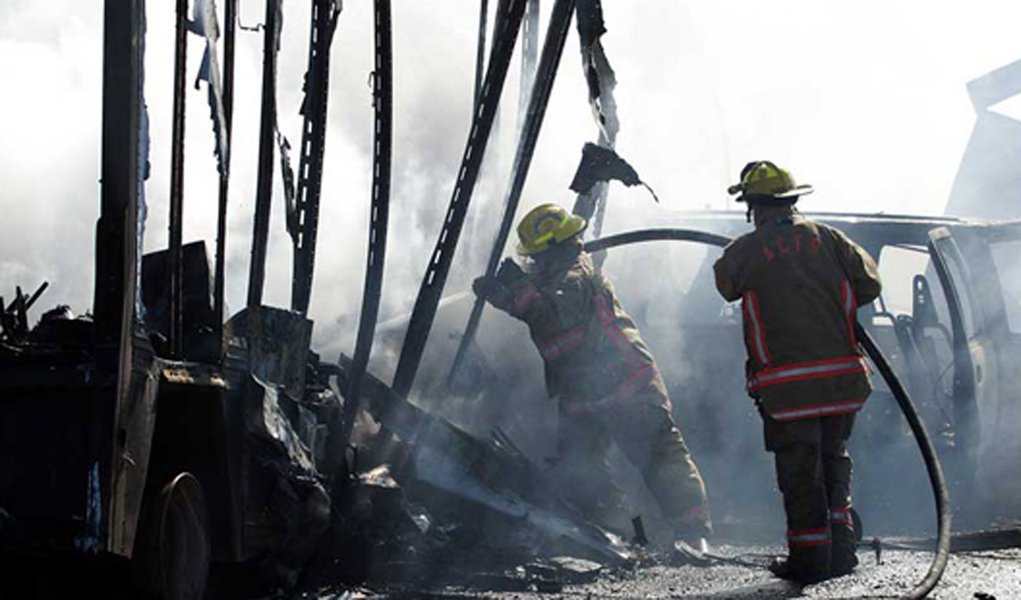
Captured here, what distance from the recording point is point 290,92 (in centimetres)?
1140

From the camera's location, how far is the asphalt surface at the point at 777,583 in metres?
4.61

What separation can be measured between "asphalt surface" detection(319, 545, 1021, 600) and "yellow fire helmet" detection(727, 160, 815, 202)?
163 centimetres

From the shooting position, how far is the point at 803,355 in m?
5.15

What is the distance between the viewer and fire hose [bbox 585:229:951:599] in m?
4.68

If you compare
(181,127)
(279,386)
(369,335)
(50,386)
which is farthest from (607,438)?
(50,386)

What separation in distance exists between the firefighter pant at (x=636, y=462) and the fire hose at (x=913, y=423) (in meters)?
0.90

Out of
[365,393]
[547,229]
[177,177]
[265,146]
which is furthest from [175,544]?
[547,229]

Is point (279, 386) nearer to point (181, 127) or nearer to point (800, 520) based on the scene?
point (181, 127)

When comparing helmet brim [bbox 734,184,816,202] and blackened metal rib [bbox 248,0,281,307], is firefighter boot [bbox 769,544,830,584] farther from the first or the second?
blackened metal rib [bbox 248,0,281,307]

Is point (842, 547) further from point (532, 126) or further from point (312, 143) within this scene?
point (312, 143)

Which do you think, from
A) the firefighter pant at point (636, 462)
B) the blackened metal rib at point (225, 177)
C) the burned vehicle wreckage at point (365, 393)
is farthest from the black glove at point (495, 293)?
the blackened metal rib at point (225, 177)

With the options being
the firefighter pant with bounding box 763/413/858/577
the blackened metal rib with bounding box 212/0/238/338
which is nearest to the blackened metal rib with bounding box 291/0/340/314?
the blackened metal rib with bounding box 212/0/238/338

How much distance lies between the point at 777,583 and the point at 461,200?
7.81 feet

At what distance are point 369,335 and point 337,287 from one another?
3862mm
